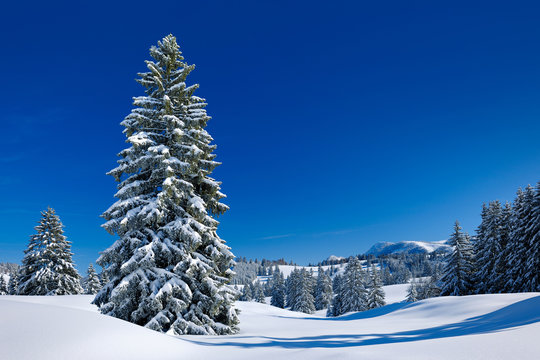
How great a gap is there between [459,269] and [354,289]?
17.9m

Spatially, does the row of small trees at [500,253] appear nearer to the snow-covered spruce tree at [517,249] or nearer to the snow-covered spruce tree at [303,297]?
the snow-covered spruce tree at [517,249]

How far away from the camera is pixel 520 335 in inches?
200

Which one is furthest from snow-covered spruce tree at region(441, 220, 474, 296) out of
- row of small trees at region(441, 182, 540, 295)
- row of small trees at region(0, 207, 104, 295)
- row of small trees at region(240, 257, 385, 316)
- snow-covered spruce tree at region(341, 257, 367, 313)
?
row of small trees at region(0, 207, 104, 295)

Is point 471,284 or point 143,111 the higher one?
point 143,111

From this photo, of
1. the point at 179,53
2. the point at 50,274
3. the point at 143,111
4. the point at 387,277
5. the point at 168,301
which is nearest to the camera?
the point at 168,301

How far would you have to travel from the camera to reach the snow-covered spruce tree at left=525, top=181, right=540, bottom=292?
2497cm

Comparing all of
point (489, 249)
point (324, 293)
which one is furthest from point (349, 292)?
point (324, 293)

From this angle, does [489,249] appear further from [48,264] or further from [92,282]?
[92,282]

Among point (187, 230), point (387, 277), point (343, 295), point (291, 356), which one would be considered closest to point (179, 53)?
point (187, 230)

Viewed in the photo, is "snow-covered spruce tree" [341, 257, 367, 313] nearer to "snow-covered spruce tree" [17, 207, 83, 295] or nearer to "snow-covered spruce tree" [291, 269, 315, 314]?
"snow-covered spruce tree" [291, 269, 315, 314]

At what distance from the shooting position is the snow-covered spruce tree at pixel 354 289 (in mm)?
46156

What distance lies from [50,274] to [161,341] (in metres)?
31.8

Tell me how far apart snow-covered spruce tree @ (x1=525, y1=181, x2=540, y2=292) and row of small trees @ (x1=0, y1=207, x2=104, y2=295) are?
4234 cm

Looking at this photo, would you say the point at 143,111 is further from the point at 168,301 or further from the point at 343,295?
the point at 343,295
